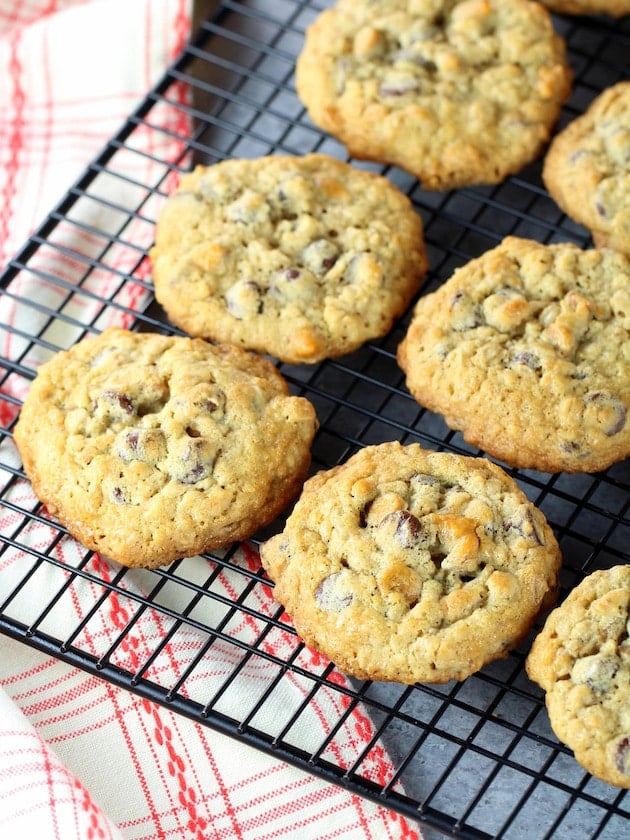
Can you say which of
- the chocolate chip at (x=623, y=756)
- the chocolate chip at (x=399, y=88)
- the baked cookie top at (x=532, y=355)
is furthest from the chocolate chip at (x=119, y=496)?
the chocolate chip at (x=399, y=88)

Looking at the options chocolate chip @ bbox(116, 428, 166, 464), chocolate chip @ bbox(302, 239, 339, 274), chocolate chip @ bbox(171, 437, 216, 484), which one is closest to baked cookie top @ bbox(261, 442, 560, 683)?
chocolate chip @ bbox(171, 437, 216, 484)

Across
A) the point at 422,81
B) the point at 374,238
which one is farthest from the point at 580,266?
the point at 422,81

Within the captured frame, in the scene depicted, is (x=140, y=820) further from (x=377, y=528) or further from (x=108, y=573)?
(x=377, y=528)

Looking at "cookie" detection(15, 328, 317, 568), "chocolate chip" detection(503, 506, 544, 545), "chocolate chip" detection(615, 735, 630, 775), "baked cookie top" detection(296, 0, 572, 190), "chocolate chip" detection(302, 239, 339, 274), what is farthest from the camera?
"baked cookie top" detection(296, 0, 572, 190)

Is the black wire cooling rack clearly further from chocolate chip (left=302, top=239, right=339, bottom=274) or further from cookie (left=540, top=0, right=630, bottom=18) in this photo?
chocolate chip (left=302, top=239, right=339, bottom=274)

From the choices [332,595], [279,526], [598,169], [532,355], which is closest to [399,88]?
[598,169]

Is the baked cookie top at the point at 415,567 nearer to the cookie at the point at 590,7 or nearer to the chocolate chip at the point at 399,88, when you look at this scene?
the chocolate chip at the point at 399,88

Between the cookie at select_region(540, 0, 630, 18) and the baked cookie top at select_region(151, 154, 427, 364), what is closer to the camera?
the baked cookie top at select_region(151, 154, 427, 364)
